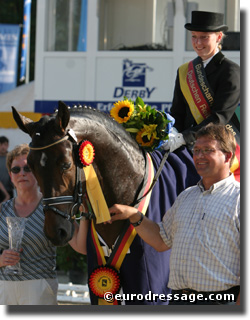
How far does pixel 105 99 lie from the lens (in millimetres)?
11180

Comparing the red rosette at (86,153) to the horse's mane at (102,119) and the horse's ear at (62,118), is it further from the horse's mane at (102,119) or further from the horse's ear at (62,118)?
the horse's mane at (102,119)

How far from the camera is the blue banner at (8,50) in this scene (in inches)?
548

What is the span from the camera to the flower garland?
164 inches

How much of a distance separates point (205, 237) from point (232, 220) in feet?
0.57

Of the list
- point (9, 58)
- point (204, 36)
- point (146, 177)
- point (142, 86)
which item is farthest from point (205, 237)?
point (9, 58)

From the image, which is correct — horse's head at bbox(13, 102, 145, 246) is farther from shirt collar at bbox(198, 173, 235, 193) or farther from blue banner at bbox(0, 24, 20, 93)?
blue banner at bbox(0, 24, 20, 93)

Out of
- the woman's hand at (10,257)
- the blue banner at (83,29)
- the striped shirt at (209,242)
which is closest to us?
the striped shirt at (209,242)

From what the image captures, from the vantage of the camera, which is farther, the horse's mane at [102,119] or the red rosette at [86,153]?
the horse's mane at [102,119]

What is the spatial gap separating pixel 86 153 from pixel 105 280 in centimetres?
87

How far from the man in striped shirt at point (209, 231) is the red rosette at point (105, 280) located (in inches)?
A: 18.6

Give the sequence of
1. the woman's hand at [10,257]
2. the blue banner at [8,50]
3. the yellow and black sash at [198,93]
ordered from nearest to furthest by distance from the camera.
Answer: the woman's hand at [10,257] → the yellow and black sash at [198,93] → the blue banner at [8,50]

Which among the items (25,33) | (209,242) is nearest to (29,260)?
(209,242)

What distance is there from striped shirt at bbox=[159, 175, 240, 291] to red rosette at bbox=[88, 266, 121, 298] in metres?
0.52

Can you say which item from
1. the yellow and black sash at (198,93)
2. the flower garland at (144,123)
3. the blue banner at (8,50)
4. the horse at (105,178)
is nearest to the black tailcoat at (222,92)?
the yellow and black sash at (198,93)
